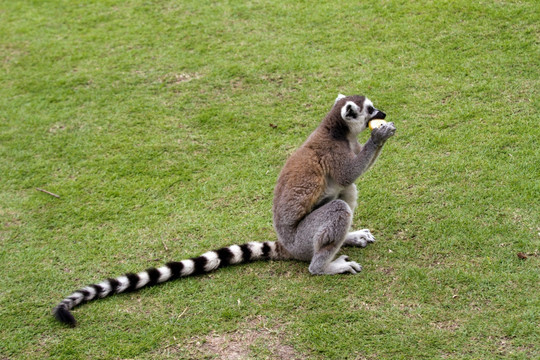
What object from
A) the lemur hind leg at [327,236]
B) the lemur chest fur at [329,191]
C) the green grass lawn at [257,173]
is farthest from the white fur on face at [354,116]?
the green grass lawn at [257,173]

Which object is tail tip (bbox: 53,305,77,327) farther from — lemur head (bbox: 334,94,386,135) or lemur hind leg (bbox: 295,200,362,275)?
lemur head (bbox: 334,94,386,135)

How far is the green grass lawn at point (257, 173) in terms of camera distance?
4.15 meters

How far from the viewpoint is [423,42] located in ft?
25.1

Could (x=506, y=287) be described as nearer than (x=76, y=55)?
Yes

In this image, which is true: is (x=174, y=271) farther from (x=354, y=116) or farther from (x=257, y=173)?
(x=354, y=116)

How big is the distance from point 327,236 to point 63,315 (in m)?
2.19

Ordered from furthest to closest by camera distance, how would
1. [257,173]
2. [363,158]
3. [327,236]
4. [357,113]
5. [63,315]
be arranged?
[257,173], [357,113], [363,158], [327,236], [63,315]

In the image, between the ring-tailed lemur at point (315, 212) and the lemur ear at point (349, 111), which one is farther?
the lemur ear at point (349, 111)

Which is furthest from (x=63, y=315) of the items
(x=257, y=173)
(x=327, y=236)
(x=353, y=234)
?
(x=257, y=173)

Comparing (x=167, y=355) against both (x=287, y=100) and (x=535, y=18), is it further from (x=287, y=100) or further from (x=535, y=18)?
(x=535, y=18)

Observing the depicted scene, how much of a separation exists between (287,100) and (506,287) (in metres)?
4.00

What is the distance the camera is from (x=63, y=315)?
4.33 metres

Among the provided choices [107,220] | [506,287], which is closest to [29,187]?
[107,220]

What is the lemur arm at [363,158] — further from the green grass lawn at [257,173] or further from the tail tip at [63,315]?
the tail tip at [63,315]
